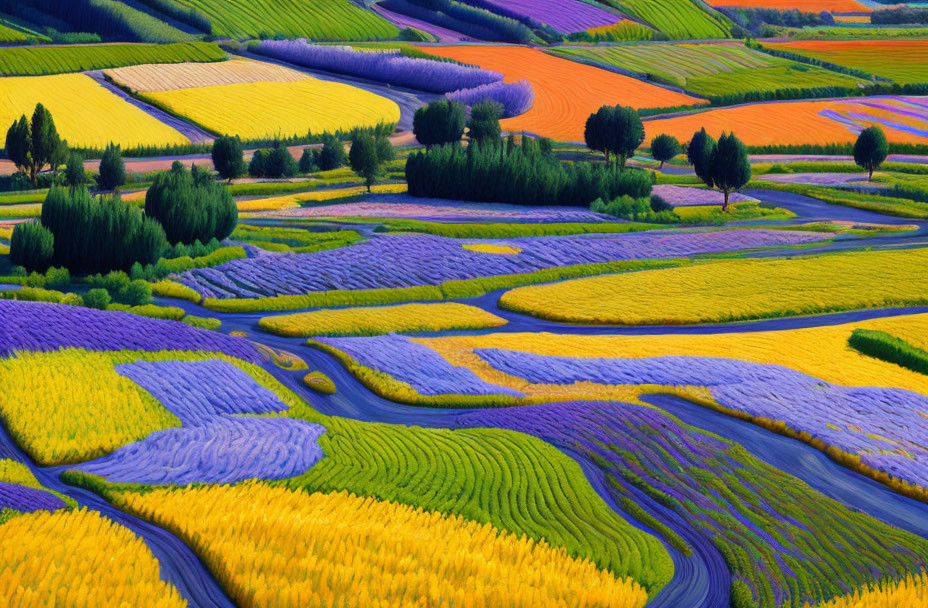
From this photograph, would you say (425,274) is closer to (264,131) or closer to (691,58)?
(264,131)

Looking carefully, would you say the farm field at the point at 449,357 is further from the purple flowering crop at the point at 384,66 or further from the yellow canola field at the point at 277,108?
the purple flowering crop at the point at 384,66

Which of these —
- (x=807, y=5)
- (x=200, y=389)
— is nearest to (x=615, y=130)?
(x=200, y=389)

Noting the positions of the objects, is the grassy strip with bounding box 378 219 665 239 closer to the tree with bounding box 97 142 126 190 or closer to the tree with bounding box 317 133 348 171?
the tree with bounding box 97 142 126 190

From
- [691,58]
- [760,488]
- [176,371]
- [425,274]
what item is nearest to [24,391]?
[176,371]

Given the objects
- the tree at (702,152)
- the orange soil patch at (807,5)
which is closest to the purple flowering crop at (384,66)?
the tree at (702,152)

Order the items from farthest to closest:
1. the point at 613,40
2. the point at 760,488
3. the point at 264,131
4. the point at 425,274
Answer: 1. the point at 613,40
2. the point at 264,131
3. the point at 425,274
4. the point at 760,488

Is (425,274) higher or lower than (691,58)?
lower

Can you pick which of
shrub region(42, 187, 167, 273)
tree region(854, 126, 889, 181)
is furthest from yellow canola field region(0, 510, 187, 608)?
tree region(854, 126, 889, 181)
